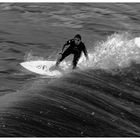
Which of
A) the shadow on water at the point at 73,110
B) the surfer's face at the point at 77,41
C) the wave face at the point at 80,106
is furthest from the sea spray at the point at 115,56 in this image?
the shadow on water at the point at 73,110

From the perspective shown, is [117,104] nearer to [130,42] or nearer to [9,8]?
[130,42]

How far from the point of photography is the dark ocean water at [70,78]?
14.3m

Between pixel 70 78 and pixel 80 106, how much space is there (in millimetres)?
4545

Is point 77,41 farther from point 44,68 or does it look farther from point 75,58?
point 44,68

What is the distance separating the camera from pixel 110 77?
2133cm

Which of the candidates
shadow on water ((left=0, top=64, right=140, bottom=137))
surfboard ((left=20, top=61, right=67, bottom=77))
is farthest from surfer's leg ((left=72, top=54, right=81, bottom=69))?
shadow on water ((left=0, top=64, right=140, bottom=137))

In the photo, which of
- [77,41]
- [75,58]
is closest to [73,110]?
[77,41]

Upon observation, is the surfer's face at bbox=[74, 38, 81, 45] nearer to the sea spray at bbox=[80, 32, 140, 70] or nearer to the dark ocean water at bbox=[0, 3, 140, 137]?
the dark ocean water at bbox=[0, 3, 140, 137]

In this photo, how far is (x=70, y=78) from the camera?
20438 mm

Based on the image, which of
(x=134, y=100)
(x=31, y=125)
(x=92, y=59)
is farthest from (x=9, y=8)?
(x=31, y=125)

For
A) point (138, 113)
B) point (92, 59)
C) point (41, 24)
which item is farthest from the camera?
point (41, 24)

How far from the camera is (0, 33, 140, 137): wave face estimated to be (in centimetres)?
1379

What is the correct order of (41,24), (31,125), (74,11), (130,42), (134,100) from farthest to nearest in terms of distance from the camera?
(74,11)
(41,24)
(130,42)
(134,100)
(31,125)

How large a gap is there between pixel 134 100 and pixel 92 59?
24.5 ft
